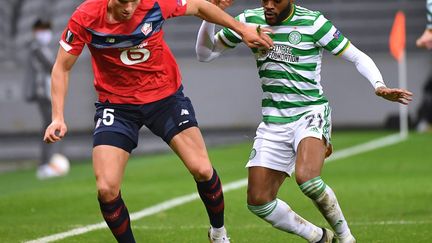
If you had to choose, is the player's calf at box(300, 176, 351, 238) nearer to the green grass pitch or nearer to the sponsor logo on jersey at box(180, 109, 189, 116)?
the green grass pitch

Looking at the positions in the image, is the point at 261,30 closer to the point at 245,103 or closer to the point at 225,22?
the point at 225,22

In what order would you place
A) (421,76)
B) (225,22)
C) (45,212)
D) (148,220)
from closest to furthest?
(225,22), (148,220), (45,212), (421,76)

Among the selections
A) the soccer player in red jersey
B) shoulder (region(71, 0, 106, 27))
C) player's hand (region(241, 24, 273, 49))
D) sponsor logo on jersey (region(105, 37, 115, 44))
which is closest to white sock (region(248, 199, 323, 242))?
the soccer player in red jersey

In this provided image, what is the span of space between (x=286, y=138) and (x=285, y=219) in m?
0.64

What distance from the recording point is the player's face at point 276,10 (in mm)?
9367

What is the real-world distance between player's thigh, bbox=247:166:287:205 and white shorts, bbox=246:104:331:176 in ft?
0.16

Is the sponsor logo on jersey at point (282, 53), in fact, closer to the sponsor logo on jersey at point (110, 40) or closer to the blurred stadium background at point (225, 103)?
the sponsor logo on jersey at point (110, 40)

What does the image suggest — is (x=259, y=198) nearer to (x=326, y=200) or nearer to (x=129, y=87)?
(x=326, y=200)

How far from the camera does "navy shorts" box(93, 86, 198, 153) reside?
9.10 metres

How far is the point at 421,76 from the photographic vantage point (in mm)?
29562

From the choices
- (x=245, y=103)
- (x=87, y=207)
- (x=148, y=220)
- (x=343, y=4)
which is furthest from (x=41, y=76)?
(x=343, y=4)

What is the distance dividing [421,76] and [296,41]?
20.6 m

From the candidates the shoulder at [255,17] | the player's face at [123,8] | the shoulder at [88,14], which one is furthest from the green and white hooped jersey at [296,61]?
the shoulder at [88,14]

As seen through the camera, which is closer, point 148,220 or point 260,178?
point 260,178
